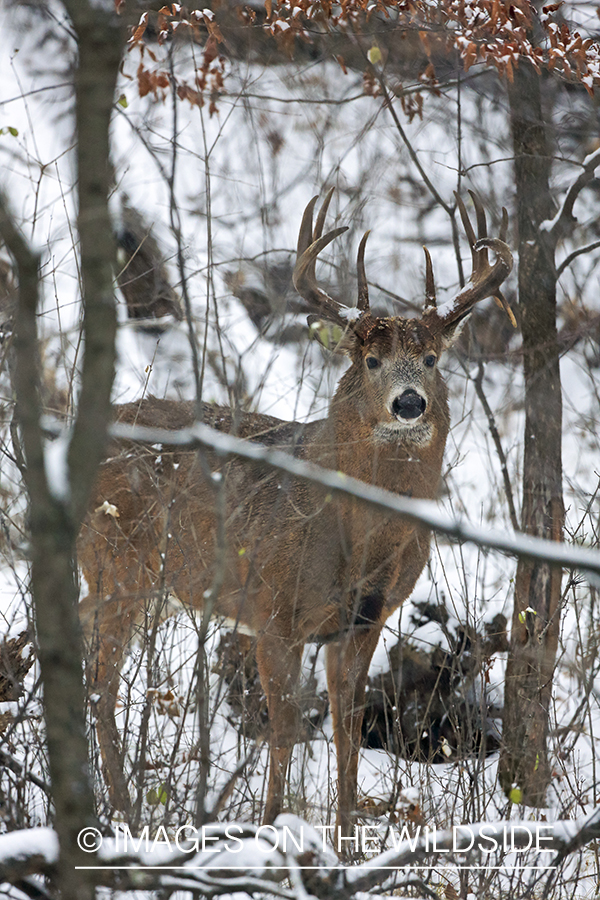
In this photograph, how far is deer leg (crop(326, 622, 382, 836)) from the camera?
4.54 metres

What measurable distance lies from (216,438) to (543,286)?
4.57 meters

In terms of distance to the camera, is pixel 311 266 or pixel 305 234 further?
pixel 311 266

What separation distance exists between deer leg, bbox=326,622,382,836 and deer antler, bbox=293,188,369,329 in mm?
1887

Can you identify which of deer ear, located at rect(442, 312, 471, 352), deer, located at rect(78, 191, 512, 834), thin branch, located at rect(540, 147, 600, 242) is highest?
thin branch, located at rect(540, 147, 600, 242)

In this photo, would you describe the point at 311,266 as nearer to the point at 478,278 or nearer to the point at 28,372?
the point at 478,278

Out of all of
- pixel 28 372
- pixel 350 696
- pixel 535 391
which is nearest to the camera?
pixel 28 372

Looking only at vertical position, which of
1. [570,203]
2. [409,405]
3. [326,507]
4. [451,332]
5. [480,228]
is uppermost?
[570,203]

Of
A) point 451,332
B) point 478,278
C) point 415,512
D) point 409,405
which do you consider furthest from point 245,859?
point 478,278

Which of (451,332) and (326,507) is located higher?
(451,332)

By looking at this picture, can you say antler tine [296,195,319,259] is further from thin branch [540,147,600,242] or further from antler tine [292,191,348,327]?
thin branch [540,147,600,242]

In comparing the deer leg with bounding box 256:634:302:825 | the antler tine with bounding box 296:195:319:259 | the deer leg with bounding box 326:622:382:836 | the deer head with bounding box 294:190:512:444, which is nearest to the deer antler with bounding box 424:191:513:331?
the deer head with bounding box 294:190:512:444

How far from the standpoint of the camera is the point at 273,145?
9.33 metres

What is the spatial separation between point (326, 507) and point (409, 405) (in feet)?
2.58

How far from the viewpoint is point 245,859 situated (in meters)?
2.62
